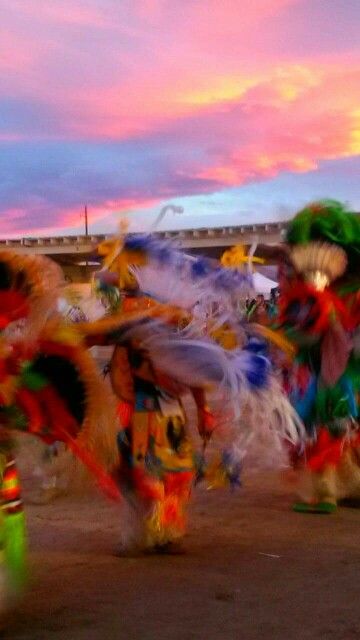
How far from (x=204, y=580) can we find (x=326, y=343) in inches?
99.9

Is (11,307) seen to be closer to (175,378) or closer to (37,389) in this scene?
(37,389)

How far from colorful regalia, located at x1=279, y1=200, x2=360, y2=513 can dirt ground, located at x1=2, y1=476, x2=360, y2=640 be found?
1.15 ft

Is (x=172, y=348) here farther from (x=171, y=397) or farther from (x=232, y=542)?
(x=232, y=542)

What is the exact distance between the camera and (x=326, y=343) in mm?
7332

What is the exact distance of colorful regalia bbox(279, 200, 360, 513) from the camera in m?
7.32

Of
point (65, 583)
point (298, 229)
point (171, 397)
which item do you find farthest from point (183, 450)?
point (298, 229)

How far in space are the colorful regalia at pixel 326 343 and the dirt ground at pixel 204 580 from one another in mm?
352

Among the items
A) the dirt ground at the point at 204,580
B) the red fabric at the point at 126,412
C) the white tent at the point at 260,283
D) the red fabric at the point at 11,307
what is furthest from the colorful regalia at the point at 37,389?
the white tent at the point at 260,283

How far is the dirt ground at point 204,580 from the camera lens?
14.7 ft

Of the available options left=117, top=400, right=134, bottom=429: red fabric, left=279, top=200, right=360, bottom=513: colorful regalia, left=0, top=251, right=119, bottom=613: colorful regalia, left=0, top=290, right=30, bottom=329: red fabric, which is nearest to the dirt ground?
left=279, top=200, right=360, bottom=513: colorful regalia

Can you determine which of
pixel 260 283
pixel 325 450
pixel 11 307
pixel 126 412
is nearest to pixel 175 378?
pixel 126 412

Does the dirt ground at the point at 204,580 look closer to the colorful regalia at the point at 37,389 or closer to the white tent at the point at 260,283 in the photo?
the colorful regalia at the point at 37,389

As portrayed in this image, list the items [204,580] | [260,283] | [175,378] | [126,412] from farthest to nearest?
[260,283] → [126,412] → [175,378] → [204,580]

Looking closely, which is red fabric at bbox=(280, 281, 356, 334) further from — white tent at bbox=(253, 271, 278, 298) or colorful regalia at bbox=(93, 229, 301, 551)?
colorful regalia at bbox=(93, 229, 301, 551)
